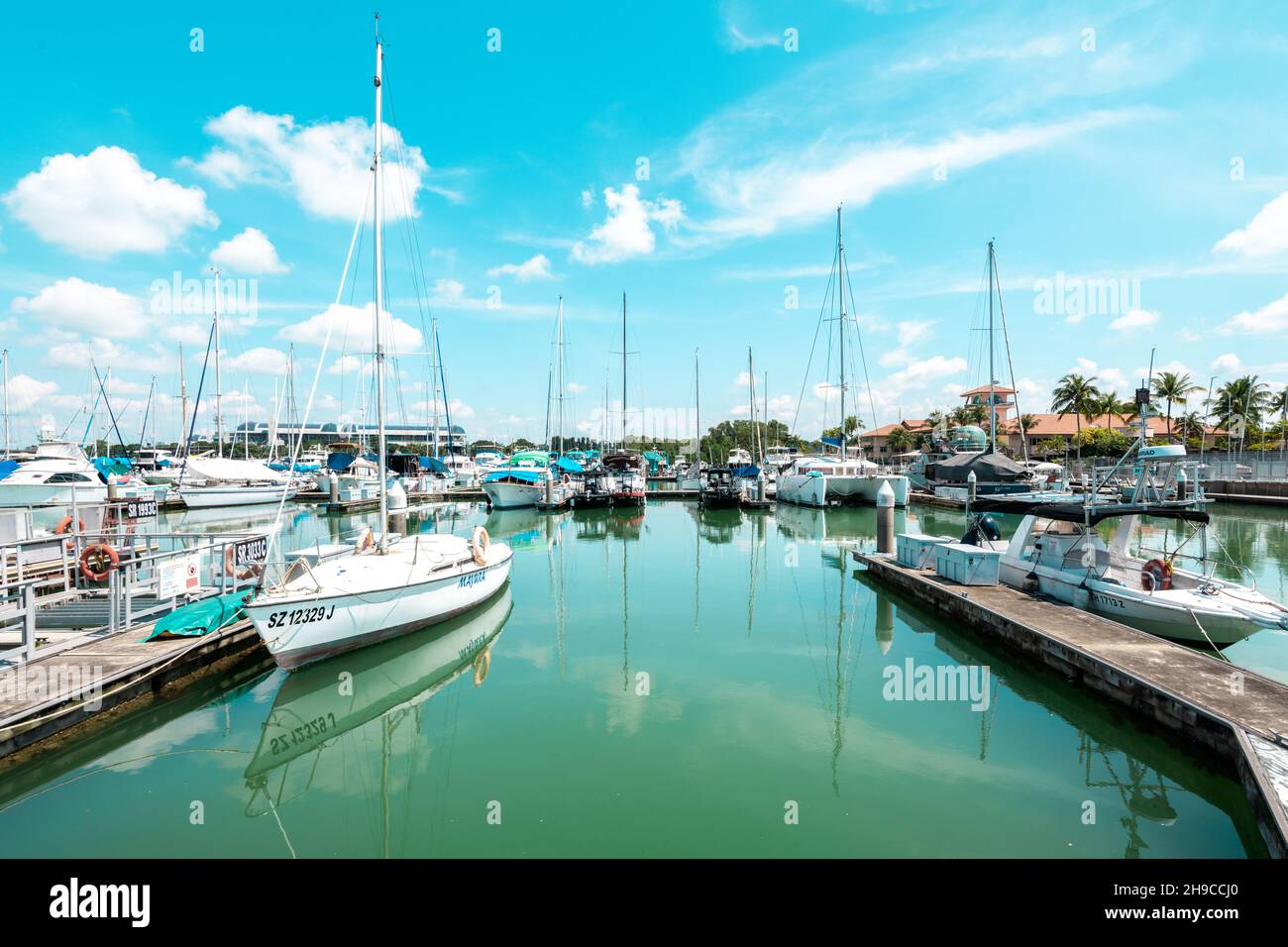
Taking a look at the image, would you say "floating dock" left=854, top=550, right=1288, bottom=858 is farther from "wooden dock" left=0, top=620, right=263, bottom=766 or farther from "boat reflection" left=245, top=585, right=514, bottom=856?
"wooden dock" left=0, top=620, right=263, bottom=766

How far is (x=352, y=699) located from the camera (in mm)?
10703

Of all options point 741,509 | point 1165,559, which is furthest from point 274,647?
point 741,509

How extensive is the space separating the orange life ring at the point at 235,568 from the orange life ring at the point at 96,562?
2.05 meters

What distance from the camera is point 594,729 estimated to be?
945 centimetres

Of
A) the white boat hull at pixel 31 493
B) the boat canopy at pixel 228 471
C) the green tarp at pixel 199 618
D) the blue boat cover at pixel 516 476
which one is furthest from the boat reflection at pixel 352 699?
the boat canopy at pixel 228 471

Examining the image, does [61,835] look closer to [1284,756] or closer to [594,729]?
[594,729]

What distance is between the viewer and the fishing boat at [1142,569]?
1088cm

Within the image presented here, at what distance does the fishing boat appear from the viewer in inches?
428

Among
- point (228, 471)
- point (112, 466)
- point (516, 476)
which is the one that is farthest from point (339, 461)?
point (516, 476)

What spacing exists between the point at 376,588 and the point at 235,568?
4319 mm

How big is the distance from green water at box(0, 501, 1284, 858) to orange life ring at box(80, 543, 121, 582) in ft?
15.3

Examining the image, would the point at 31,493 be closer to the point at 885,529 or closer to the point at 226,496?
the point at 226,496

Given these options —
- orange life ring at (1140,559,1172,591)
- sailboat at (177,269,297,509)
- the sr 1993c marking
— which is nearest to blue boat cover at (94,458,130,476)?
sailboat at (177,269,297,509)
